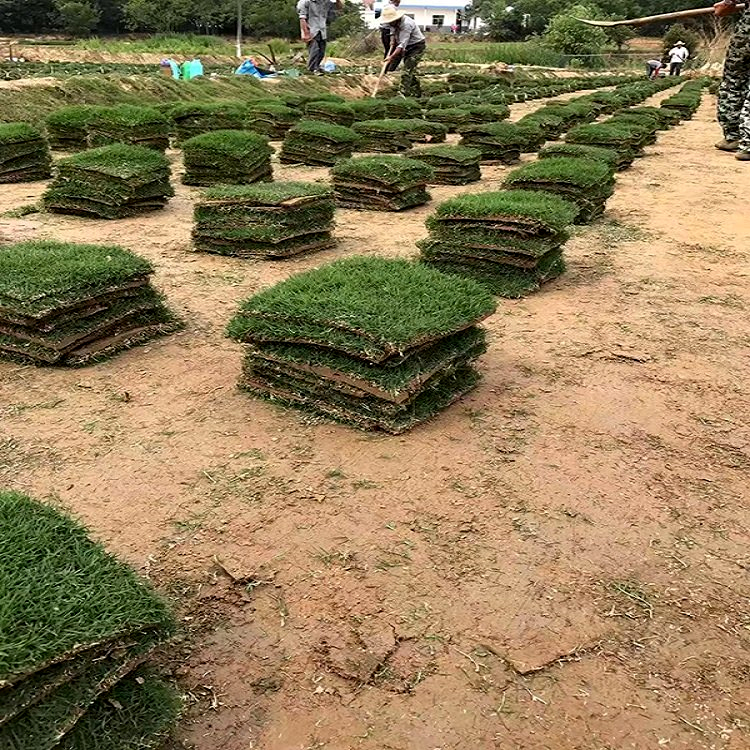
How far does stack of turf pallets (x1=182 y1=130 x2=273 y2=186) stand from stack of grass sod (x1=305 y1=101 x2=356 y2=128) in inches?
179

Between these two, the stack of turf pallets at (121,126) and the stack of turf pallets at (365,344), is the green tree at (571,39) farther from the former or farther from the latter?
the stack of turf pallets at (365,344)

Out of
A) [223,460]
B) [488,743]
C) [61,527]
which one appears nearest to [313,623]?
[488,743]

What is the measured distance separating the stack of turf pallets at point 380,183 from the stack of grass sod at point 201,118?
13.9 feet

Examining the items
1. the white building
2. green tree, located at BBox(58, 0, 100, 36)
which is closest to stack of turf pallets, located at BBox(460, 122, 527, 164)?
green tree, located at BBox(58, 0, 100, 36)

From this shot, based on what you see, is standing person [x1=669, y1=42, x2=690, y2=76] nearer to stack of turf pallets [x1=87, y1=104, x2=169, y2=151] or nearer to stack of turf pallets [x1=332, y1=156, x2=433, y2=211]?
stack of turf pallets [x1=87, y1=104, x2=169, y2=151]

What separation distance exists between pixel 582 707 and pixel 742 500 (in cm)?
144

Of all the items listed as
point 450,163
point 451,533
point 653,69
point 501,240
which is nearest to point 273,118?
point 450,163

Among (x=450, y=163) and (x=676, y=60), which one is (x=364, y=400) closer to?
(x=450, y=163)

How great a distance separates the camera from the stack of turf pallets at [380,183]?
830 centimetres

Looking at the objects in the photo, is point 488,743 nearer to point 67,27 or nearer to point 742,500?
point 742,500

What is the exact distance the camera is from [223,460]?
11.0 ft

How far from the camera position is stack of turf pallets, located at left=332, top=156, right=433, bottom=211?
830cm

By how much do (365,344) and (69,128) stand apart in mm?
9622

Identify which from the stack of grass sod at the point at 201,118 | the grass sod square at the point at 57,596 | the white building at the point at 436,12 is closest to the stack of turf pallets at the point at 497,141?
the stack of grass sod at the point at 201,118
